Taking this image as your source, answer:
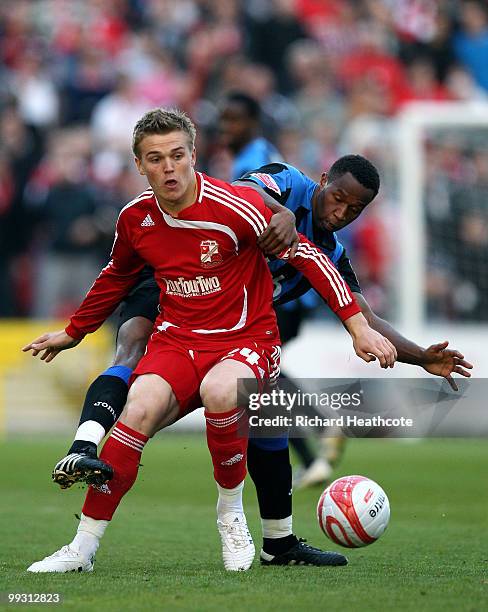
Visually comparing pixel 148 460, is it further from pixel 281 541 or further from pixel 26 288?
pixel 281 541

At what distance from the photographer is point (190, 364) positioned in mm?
5449

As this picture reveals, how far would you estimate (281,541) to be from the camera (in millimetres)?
5879

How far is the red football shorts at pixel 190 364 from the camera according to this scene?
5.40 metres

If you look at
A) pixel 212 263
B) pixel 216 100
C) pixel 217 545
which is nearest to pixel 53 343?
pixel 212 263

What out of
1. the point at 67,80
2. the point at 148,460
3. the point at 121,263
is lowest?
the point at 148,460

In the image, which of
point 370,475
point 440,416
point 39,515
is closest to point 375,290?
point 370,475

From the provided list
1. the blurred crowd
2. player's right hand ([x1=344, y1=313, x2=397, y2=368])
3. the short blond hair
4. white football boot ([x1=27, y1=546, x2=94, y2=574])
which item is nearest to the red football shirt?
player's right hand ([x1=344, y1=313, x2=397, y2=368])

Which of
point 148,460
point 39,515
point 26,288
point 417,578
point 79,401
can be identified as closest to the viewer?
point 417,578

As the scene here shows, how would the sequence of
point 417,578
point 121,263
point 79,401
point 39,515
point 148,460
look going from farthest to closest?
point 79,401
point 148,460
point 39,515
point 121,263
point 417,578

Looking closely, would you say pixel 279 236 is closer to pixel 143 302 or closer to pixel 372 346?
pixel 372 346

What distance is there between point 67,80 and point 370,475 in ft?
26.2

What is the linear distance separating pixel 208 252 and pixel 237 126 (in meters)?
3.77

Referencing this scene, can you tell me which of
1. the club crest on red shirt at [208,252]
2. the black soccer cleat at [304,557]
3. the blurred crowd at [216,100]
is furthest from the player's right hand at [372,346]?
the blurred crowd at [216,100]

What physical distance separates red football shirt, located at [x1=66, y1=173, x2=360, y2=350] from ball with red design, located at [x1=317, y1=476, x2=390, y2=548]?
2.67 feet
